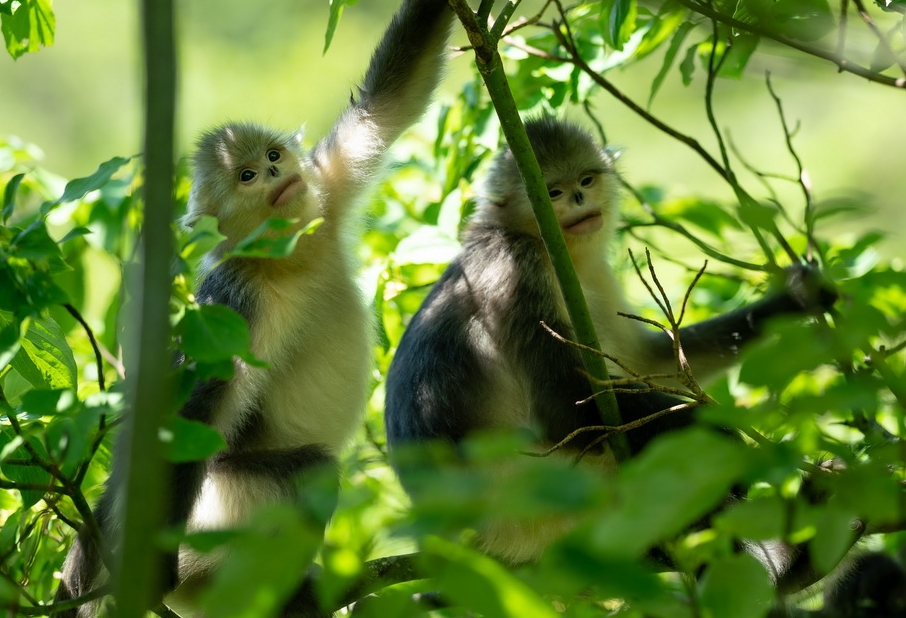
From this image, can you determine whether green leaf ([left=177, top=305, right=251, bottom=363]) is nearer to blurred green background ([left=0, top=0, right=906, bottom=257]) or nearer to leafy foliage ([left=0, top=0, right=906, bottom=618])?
leafy foliage ([left=0, top=0, right=906, bottom=618])

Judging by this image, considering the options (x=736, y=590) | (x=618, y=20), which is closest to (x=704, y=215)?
(x=618, y=20)

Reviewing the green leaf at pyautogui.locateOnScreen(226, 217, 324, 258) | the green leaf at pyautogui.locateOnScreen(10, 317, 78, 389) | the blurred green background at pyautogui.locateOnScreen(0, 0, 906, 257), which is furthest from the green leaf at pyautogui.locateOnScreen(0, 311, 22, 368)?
the blurred green background at pyautogui.locateOnScreen(0, 0, 906, 257)

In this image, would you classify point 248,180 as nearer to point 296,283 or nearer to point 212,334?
point 296,283

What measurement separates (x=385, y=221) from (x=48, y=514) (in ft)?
10.3

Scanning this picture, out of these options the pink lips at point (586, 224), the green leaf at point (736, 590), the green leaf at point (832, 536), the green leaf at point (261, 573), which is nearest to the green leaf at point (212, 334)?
the green leaf at point (261, 573)

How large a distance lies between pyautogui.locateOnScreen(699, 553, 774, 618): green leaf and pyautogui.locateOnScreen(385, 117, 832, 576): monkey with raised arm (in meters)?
2.72

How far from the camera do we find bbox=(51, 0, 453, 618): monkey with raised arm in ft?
15.9

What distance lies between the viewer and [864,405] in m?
1.47

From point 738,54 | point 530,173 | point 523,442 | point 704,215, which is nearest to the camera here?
point 523,442

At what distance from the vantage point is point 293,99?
18750mm

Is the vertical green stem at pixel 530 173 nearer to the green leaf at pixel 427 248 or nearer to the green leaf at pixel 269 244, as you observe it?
the green leaf at pixel 269 244

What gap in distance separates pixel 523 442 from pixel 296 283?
4131 mm

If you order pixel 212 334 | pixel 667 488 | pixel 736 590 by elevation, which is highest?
pixel 212 334

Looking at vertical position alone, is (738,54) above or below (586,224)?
above
